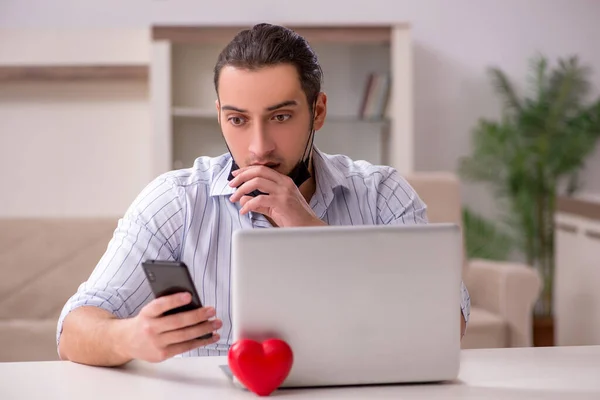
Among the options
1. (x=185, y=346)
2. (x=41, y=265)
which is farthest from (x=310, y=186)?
(x=41, y=265)

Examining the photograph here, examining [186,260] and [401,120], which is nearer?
[186,260]

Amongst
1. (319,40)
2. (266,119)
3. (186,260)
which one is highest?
(319,40)

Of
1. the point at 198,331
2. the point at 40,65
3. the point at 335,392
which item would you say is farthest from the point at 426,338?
Result: the point at 40,65

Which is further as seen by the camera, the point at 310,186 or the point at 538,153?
the point at 538,153

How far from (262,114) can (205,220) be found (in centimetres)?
28

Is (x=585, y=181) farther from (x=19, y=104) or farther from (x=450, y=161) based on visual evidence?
(x=19, y=104)

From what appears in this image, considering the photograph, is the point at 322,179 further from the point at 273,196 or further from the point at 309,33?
the point at 309,33

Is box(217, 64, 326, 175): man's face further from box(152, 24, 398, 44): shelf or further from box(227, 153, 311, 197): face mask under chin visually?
box(152, 24, 398, 44): shelf

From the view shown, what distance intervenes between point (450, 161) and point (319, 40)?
1.21 metres

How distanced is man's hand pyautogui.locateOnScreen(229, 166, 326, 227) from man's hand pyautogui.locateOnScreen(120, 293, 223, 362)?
39 centimetres

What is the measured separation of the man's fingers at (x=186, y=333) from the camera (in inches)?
46.4

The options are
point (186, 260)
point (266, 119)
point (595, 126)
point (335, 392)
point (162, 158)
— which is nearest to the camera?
point (335, 392)

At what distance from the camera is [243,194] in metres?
1.56

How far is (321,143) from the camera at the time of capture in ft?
16.3
